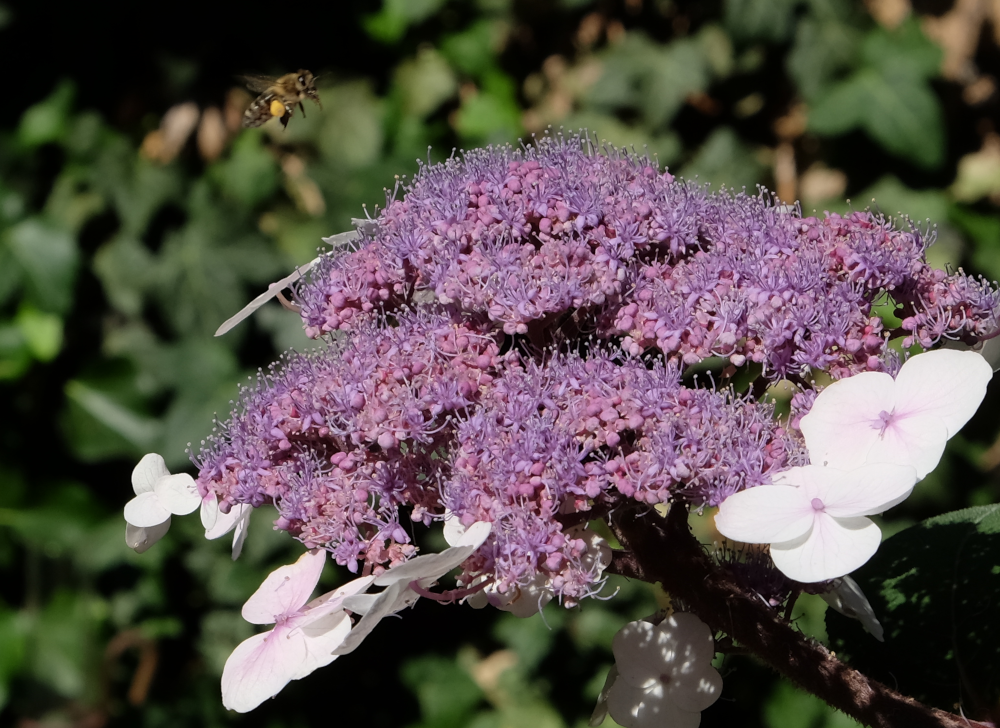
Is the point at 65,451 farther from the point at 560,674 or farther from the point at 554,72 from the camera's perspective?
the point at 554,72

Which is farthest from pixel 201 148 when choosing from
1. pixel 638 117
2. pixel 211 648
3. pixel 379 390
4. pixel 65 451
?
pixel 379 390

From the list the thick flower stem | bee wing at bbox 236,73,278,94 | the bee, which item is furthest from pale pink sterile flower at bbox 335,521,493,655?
bee wing at bbox 236,73,278,94

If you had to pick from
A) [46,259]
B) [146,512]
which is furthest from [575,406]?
[46,259]

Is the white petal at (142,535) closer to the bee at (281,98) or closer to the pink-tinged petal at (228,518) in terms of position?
the pink-tinged petal at (228,518)

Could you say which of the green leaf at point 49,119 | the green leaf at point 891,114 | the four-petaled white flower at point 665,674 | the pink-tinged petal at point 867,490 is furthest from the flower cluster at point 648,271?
the green leaf at point 49,119

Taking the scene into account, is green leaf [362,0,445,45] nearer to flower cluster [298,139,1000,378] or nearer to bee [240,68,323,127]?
bee [240,68,323,127]

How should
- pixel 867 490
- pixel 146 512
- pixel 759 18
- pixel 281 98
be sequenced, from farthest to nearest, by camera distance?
1. pixel 759 18
2. pixel 281 98
3. pixel 146 512
4. pixel 867 490

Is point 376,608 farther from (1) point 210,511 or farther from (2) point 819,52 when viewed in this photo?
(2) point 819,52
